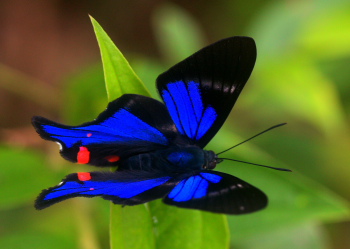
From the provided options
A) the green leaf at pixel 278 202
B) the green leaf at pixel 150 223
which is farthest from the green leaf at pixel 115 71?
the green leaf at pixel 278 202

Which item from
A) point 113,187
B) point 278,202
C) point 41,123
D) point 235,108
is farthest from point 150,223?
point 235,108

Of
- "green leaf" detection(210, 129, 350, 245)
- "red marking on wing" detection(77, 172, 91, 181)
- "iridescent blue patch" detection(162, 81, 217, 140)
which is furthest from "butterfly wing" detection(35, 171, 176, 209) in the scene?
"green leaf" detection(210, 129, 350, 245)

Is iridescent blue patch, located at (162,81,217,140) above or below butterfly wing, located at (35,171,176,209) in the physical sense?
above

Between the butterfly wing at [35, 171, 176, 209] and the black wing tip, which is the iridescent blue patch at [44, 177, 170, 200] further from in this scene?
the black wing tip

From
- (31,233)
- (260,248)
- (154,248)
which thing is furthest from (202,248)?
(260,248)

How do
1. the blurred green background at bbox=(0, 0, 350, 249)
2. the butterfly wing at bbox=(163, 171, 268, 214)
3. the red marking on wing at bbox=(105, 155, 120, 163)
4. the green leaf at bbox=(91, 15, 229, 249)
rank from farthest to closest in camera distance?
the blurred green background at bbox=(0, 0, 350, 249)
the red marking on wing at bbox=(105, 155, 120, 163)
the green leaf at bbox=(91, 15, 229, 249)
the butterfly wing at bbox=(163, 171, 268, 214)

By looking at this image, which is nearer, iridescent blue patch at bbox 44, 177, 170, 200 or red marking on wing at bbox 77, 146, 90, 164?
iridescent blue patch at bbox 44, 177, 170, 200

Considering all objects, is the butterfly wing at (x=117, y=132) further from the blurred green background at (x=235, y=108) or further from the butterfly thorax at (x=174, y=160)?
the blurred green background at (x=235, y=108)
